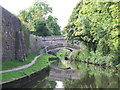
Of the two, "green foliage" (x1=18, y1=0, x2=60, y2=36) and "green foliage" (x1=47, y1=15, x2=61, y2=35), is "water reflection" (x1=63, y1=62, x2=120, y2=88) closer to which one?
"green foliage" (x1=18, y1=0, x2=60, y2=36)

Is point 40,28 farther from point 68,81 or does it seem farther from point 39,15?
point 68,81

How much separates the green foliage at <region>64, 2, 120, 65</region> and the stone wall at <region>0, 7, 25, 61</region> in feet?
21.4

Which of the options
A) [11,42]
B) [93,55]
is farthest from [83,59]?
[11,42]

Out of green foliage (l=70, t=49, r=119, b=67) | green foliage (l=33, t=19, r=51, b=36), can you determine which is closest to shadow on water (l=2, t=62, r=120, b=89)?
green foliage (l=70, t=49, r=119, b=67)

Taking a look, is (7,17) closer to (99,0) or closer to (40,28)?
(99,0)

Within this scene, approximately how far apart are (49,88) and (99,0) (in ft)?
22.4

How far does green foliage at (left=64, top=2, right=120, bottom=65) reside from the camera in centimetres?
991

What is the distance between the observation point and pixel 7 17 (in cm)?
1255

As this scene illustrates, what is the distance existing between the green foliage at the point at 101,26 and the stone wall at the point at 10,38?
6508 mm

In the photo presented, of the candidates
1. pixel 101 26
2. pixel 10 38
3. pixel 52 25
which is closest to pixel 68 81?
pixel 101 26

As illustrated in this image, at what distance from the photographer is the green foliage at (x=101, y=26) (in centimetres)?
991

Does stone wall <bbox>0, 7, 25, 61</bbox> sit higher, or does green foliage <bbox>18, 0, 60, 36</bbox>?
green foliage <bbox>18, 0, 60, 36</bbox>

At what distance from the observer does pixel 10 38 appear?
12859 mm

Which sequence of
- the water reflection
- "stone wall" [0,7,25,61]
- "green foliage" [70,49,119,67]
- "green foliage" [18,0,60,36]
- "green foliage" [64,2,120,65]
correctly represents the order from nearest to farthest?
the water reflection
"green foliage" [64,2,120,65]
"stone wall" [0,7,25,61]
"green foliage" [70,49,119,67]
"green foliage" [18,0,60,36]
